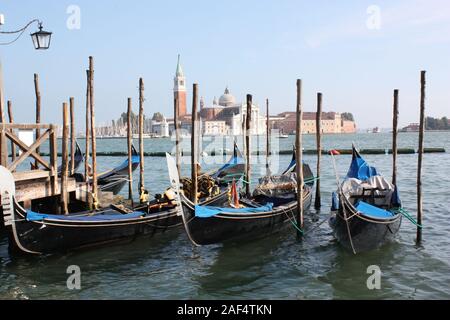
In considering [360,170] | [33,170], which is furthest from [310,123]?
[33,170]

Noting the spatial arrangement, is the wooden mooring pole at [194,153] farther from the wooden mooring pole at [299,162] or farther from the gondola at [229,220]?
the wooden mooring pole at [299,162]

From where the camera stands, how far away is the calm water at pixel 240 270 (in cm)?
568

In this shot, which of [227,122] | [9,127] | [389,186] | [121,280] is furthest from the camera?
[227,122]

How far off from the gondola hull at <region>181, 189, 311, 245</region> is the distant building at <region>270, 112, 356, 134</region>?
83669 mm

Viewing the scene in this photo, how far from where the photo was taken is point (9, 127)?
6.99m

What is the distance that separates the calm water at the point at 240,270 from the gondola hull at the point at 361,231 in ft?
0.46

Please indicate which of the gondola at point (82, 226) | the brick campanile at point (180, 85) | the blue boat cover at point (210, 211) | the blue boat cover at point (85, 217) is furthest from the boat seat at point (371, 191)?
the brick campanile at point (180, 85)

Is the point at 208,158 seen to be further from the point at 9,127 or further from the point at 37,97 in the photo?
the point at 9,127

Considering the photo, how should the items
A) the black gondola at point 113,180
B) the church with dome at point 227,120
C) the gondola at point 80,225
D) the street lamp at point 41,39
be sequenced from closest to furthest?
the gondola at point 80,225, the street lamp at point 41,39, the black gondola at point 113,180, the church with dome at point 227,120

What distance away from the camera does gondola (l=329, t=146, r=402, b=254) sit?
22.3 ft

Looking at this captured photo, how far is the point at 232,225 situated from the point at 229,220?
0.14 metres

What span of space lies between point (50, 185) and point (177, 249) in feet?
7.52

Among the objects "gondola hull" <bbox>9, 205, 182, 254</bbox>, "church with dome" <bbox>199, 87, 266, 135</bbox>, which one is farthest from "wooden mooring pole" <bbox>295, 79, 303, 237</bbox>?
"church with dome" <bbox>199, 87, 266, 135</bbox>
